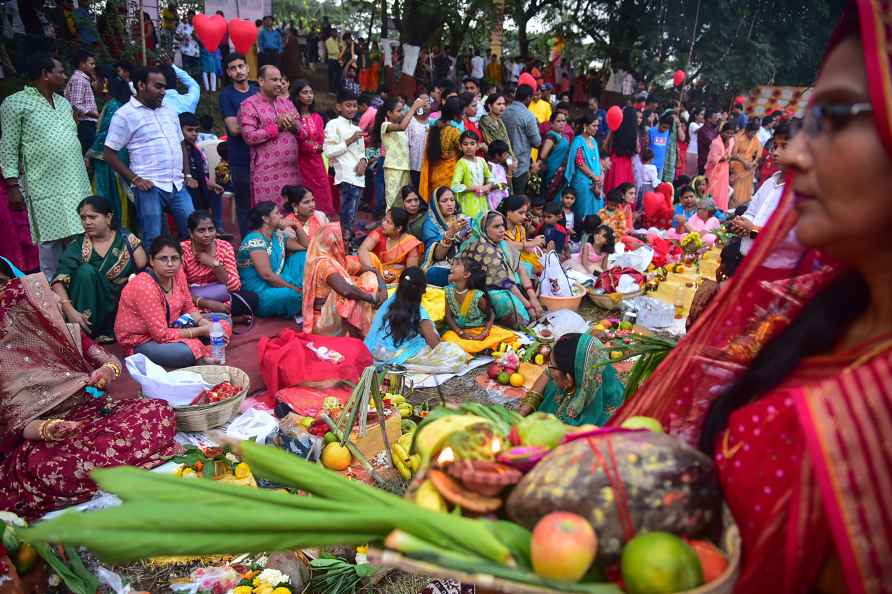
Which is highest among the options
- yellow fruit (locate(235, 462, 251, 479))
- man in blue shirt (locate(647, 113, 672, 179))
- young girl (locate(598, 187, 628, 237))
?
man in blue shirt (locate(647, 113, 672, 179))

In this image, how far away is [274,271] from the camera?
5.78 m

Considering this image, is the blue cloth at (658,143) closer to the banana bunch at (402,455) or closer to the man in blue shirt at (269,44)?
the man in blue shirt at (269,44)

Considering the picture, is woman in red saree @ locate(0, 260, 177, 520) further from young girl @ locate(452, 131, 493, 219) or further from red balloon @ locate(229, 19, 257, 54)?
red balloon @ locate(229, 19, 257, 54)

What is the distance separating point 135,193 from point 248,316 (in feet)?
4.64

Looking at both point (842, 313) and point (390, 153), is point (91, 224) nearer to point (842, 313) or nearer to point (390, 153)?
point (390, 153)

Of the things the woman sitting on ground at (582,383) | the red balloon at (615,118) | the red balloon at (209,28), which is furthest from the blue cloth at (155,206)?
the red balloon at (615,118)

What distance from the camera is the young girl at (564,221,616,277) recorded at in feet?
23.4

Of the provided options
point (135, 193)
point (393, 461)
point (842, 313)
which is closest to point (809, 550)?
point (842, 313)

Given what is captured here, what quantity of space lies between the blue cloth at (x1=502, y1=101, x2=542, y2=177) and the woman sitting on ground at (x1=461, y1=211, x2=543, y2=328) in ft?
9.23

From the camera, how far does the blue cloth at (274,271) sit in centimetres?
560

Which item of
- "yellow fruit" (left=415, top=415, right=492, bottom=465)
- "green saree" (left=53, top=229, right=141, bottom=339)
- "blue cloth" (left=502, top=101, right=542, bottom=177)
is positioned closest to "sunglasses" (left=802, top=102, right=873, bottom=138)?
"yellow fruit" (left=415, top=415, right=492, bottom=465)

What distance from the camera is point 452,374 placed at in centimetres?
494

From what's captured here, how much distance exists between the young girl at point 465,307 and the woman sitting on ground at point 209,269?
5.76 feet

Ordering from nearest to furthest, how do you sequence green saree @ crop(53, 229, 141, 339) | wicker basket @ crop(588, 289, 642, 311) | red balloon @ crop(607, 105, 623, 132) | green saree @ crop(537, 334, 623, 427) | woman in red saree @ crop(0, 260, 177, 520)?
woman in red saree @ crop(0, 260, 177, 520), green saree @ crop(537, 334, 623, 427), green saree @ crop(53, 229, 141, 339), wicker basket @ crop(588, 289, 642, 311), red balloon @ crop(607, 105, 623, 132)
